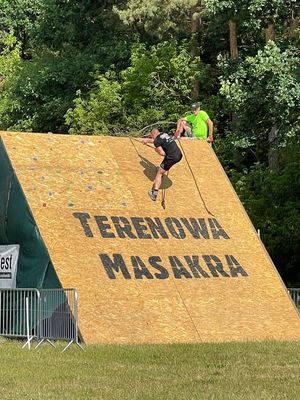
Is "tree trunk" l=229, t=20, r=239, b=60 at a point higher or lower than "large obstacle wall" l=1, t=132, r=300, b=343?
lower

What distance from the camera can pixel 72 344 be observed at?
52.8 ft

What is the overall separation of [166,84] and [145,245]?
22068mm

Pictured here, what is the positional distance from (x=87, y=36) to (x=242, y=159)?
1027 cm

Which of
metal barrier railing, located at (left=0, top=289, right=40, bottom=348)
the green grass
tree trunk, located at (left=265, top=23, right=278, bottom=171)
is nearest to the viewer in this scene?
the green grass

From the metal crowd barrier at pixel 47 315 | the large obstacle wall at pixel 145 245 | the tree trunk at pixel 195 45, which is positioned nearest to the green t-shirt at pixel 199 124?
the large obstacle wall at pixel 145 245

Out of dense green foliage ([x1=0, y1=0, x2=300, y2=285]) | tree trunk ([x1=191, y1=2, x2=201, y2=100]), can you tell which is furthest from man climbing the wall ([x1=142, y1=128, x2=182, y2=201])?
tree trunk ([x1=191, y1=2, x2=201, y2=100])

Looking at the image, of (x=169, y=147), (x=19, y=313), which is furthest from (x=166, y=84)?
(x=19, y=313)

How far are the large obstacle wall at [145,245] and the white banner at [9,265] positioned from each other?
1015mm

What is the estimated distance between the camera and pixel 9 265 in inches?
746

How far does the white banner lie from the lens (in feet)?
61.4

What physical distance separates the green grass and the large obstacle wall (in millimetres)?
1145

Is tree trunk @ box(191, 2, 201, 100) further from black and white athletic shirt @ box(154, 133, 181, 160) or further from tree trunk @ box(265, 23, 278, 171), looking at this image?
black and white athletic shirt @ box(154, 133, 181, 160)

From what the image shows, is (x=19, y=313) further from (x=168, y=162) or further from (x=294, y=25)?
(x=294, y=25)

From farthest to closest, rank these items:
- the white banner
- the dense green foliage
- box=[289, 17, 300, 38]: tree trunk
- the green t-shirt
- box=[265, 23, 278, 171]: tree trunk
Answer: box=[265, 23, 278, 171]: tree trunk, box=[289, 17, 300, 38]: tree trunk, the dense green foliage, the green t-shirt, the white banner
